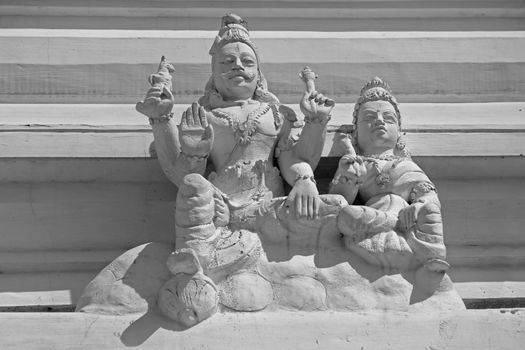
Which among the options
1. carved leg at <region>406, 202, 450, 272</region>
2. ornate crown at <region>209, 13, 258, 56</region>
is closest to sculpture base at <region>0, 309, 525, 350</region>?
carved leg at <region>406, 202, 450, 272</region>

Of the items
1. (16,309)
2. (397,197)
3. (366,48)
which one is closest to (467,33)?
(366,48)

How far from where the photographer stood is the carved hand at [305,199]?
6.33 m

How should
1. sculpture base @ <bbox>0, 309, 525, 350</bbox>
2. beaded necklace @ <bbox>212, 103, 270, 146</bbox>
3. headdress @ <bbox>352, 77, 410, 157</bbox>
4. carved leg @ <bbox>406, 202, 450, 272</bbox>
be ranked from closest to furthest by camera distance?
sculpture base @ <bbox>0, 309, 525, 350</bbox>, carved leg @ <bbox>406, 202, 450, 272</bbox>, beaded necklace @ <bbox>212, 103, 270, 146</bbox>, headdress @ <bbox>352, 77, 410, 157</bbox>

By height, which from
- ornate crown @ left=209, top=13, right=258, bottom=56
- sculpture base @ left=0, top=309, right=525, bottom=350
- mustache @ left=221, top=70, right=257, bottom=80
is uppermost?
ornate crown @ left=209, top=13, right=258, bottom=56

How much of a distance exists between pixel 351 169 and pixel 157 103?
3.48 feet

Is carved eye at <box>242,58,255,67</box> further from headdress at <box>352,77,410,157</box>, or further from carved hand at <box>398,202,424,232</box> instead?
carved hand at <box>398,202,424,232</box>

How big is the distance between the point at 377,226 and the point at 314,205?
0.34m

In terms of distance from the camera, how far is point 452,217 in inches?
285

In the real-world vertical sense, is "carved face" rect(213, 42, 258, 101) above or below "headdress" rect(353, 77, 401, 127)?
above

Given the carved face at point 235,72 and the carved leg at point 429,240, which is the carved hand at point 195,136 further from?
the carved leg at point 429,240

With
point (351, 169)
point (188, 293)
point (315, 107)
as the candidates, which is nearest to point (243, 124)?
point (315, 107)

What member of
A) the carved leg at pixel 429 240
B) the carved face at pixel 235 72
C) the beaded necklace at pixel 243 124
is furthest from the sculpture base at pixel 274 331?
the carved face at pixel 235 72

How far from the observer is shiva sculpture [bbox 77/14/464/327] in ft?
20.3

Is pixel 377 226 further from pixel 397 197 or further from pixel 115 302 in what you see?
pixel 115 302
